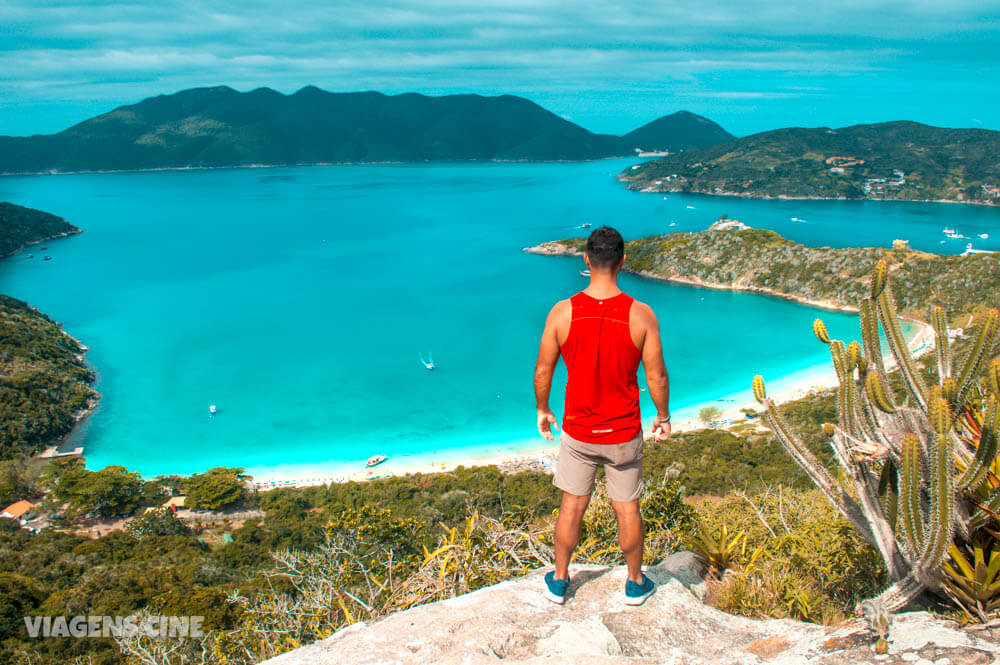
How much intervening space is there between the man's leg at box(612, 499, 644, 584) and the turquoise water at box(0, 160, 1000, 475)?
26330 millimetres

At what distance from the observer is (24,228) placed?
9431 cm

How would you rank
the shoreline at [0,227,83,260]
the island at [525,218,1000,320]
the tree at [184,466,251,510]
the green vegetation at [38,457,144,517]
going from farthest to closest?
1. the shoreline at [0,227,83,260]
2. the island at [525,218,1000,320]
3. the tree at [184,466,251,510]
4. the green vegetation at [38,457,144,517]

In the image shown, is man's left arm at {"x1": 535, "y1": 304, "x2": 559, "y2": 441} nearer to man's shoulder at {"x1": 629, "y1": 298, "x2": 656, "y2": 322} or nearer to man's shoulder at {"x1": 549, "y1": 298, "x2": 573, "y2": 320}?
man's shoulder at {"x1": 549, "y1": 298, "x2": 573, "y2": 320}

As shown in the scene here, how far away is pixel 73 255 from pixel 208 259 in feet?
68.1

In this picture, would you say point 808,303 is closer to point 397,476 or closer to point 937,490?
point 397,476

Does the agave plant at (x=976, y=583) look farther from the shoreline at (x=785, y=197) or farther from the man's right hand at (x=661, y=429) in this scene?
the shoreline at (x=785, y=197)

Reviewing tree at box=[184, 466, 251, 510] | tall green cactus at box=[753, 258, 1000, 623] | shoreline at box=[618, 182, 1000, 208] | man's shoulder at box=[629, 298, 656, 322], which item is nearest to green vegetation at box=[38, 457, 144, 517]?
tree at box=[184, 466, 251, 510]

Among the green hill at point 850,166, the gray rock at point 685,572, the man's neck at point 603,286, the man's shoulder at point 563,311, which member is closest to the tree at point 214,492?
the gray rock at point 685,572

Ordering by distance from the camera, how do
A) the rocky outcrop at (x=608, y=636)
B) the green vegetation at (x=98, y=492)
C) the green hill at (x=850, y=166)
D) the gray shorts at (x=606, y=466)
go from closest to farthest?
the rocky outcrop at (x=608, y=636), the gray shorts at (x=606, y=466), the green vegetation at (x=98, y=492), the green hill at (x=850, y=166)

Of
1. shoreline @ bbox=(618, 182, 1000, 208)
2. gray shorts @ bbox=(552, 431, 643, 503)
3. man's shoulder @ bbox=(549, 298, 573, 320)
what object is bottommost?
gray shorts @ bbox=(552, 431, 643, 503)

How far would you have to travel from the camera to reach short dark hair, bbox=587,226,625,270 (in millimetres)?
3628

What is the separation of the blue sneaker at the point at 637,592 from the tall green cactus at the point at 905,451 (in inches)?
48.7

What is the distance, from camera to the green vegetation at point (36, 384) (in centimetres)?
2950

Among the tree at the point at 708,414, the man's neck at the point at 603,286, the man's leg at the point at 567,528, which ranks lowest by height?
the tree at the point at 708,414
